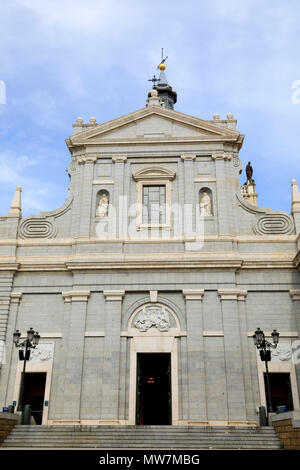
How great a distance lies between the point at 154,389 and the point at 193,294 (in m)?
5.88

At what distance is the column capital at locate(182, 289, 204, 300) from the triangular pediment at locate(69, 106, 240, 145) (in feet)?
25.4

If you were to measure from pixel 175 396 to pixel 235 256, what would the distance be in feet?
21.2

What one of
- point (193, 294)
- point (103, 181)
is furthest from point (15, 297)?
point (193, 294)

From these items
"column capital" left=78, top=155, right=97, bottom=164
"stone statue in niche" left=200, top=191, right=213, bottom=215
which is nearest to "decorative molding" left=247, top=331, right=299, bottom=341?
"stone statue in niche" left=200, top=191, right=213, bottom=215

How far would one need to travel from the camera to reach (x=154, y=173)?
2330cm

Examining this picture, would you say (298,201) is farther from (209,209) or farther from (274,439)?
(274,439)

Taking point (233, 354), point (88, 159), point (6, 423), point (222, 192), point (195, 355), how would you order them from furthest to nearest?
1. point (88, 159)
2. point (222, 192)
3. point (195, 355)
4. point (233, 354)
5. point (6, 423)

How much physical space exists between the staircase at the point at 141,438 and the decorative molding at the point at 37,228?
30.1 ft

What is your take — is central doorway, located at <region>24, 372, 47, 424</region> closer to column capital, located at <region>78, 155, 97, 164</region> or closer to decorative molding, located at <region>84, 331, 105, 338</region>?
decorative molding, located at <region>84, 331, 105, 338</region>

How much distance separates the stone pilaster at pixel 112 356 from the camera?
62.2ft

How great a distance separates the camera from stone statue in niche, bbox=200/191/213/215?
22536 mm

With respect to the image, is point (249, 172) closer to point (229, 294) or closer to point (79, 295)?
point (229, 294)

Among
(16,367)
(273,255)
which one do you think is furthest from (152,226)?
(16,367)
